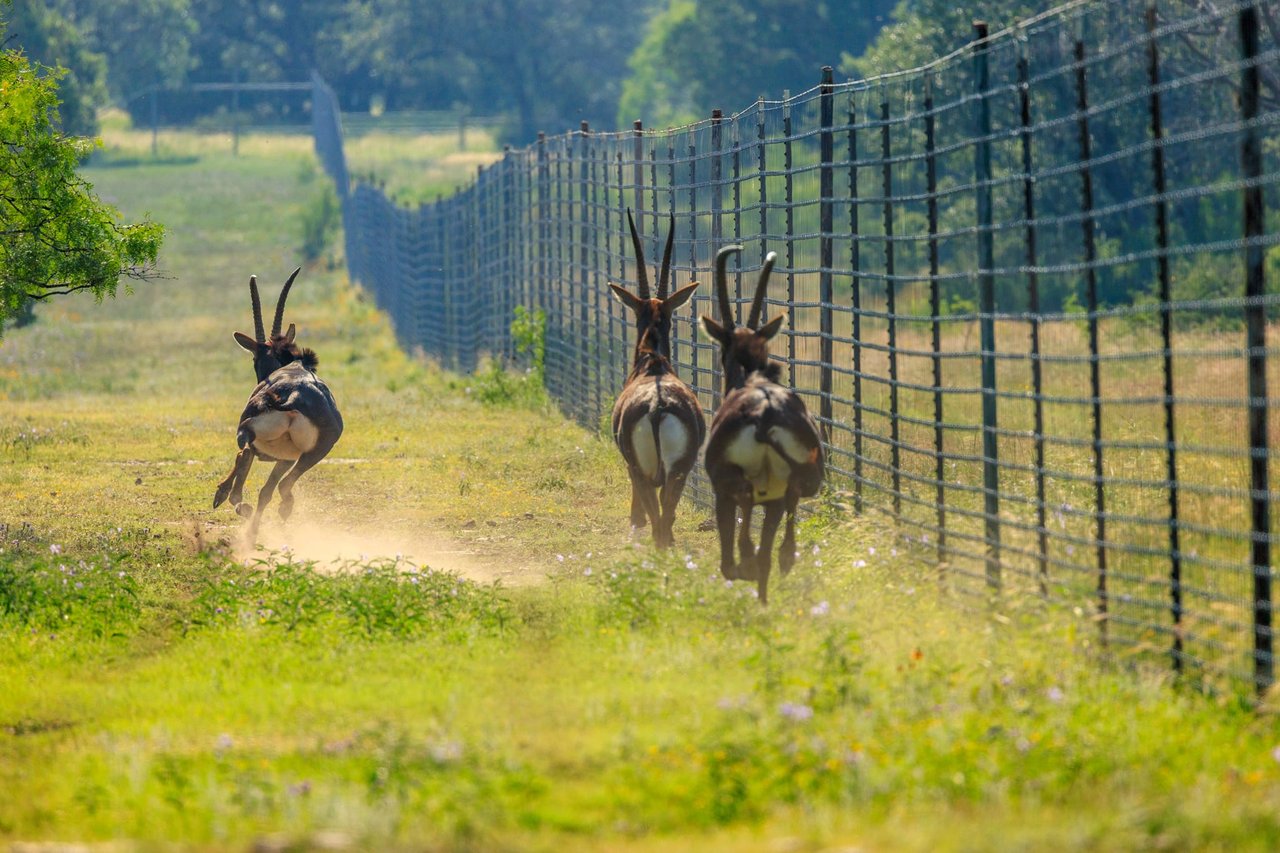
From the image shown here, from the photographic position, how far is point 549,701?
811cm

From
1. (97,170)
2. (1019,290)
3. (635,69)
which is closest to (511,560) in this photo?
(1019,290)

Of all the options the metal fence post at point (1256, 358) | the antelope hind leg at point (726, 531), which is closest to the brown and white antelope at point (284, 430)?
the antelope hind leg at point (726, 531)

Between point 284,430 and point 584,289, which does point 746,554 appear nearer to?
point 284,430

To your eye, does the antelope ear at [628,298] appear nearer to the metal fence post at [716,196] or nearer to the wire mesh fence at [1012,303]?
the wire mesh fence at [1012,303]

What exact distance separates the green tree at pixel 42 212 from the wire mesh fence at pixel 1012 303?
483cm

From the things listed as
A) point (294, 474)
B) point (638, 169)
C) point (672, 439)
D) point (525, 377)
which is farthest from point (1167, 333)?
point (525, 377)

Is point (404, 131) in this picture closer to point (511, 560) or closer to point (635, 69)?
point (635, 69)

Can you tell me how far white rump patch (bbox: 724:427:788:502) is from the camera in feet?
32.4

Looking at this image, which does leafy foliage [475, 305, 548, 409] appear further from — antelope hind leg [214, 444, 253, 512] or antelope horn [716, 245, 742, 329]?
antelope horn [716, 245, 742, 329]

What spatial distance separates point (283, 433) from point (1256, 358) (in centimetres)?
897

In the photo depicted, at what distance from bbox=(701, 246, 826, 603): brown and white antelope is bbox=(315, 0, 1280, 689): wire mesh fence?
77 cm

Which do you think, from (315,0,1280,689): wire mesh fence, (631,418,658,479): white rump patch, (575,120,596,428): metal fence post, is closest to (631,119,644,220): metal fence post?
(315,0,1280,689): wire mesh fence

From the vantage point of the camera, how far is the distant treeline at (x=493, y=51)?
70.1 m

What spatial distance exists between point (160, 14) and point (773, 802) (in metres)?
89.6
